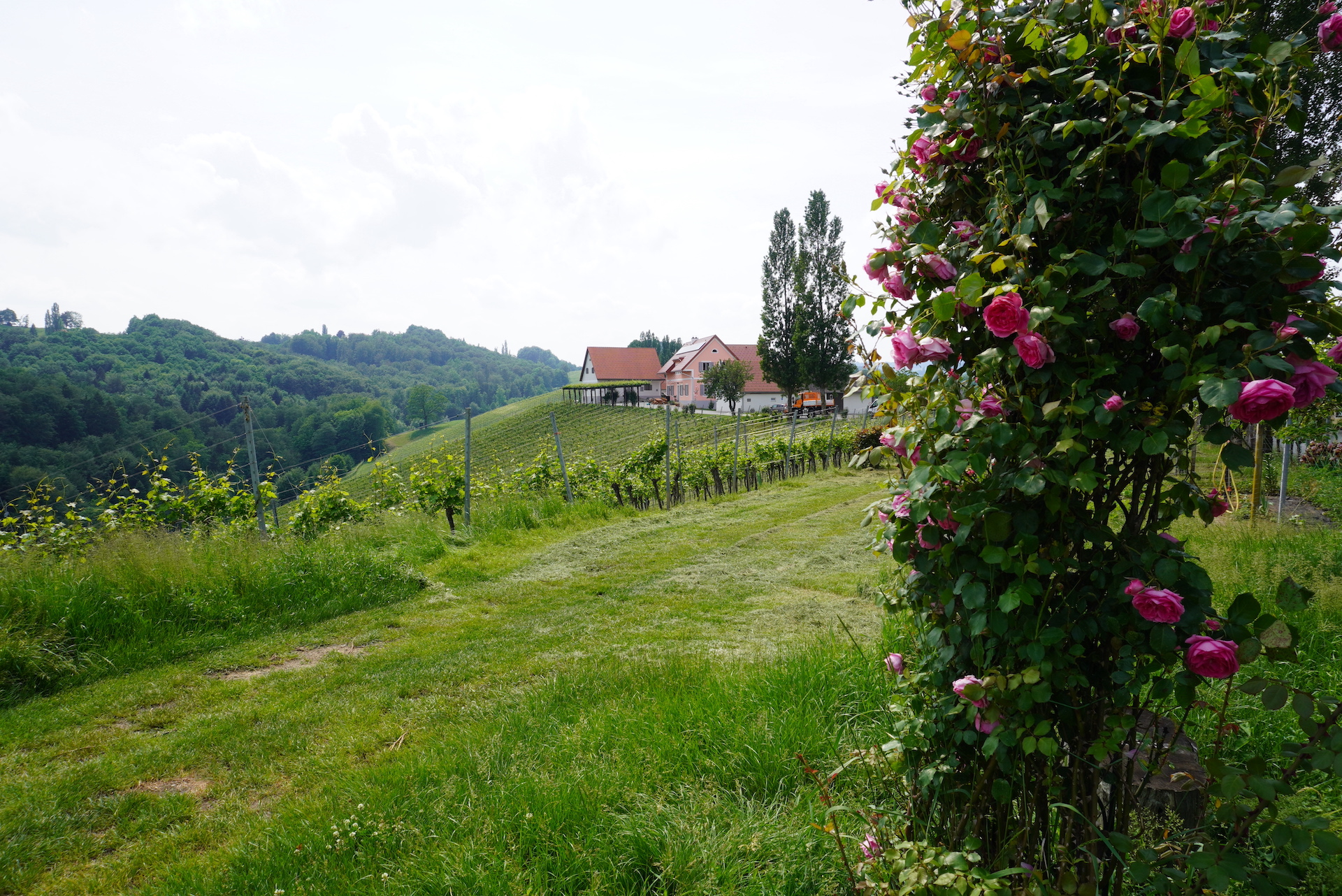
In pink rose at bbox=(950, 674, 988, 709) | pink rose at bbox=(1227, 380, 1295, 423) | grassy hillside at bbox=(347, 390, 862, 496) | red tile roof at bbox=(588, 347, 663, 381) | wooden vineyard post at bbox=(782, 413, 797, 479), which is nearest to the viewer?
pink rose at bbox=(1227, 380, 1295, 423)

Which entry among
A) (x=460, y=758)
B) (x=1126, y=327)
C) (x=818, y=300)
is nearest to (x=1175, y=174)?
(x=1126, y=327)

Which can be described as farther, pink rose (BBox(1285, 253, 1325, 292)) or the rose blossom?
the rose blossom

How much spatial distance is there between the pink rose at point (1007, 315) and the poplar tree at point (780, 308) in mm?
37041

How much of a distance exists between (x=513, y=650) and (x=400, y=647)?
98 cm

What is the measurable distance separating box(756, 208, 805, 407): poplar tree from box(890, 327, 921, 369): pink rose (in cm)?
3677

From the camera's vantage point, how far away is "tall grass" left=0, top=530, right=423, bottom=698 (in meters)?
4.58

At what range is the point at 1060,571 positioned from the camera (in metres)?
1.50

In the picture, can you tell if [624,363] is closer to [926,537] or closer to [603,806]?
[603,806]

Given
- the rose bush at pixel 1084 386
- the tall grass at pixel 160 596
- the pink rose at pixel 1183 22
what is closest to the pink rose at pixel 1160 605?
the rose bush at pixel 1084 386

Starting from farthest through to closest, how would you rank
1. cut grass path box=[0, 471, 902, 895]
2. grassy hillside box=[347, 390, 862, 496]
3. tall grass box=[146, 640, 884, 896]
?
grassy hillside box=[347, 390, 862, 496], cut grass path box=[0, 471, 902, 895], tall grass box=[146, 640, 884, 896]

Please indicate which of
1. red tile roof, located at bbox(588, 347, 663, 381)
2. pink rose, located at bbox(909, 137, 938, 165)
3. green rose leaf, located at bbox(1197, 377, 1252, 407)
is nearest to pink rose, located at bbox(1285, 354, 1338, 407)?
green rose leaf, located at bbox(1197, 377, 1252, 407)

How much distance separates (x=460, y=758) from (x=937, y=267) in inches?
113

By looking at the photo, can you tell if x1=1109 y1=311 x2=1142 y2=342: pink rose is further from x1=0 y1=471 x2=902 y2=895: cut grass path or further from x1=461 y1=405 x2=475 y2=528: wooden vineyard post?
x1=461 y1=405 x2=475 y2=528: wooden vineyard post

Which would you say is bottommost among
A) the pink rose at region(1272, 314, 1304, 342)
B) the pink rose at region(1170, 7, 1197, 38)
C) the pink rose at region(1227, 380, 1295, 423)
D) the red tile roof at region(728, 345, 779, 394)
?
the pink rose at region(1227, 380, 1295, 423)
